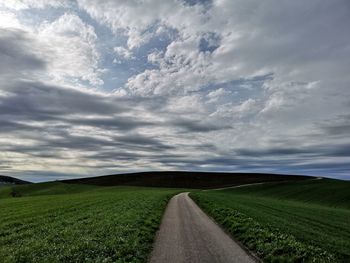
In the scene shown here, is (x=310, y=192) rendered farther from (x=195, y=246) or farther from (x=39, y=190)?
(x=39, y=190)

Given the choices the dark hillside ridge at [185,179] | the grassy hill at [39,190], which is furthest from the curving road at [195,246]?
the dark hillside ridge at [185,179]

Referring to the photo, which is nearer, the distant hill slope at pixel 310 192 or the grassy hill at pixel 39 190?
the distant hill slope at pixel 310 192

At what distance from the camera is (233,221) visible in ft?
84.0

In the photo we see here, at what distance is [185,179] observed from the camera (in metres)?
143

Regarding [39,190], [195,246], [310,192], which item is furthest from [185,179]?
[195,246]

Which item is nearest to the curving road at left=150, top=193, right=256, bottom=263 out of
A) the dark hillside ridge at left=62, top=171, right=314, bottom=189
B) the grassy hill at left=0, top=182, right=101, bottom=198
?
the grassy hill at left=0, top=182, right=101, bottom=198

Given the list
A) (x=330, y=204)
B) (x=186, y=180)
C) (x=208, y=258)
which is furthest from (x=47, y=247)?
(x=186, y=180)

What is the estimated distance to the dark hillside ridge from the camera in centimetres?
13088

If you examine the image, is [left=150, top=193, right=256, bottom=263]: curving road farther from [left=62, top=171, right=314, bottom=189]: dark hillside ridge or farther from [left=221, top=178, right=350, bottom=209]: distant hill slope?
[left=62, top=171, right=314, bottom=189]: dark hillside ridge

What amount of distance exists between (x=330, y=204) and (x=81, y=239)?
65134 mm

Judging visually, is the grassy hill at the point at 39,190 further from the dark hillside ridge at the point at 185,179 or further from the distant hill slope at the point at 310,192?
the distant hill slope at the point at 310,192

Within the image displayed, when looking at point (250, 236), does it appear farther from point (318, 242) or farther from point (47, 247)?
point (47, 247)

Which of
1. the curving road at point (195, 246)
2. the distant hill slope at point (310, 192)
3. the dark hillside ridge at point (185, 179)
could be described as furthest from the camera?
the dark hillside ridge at point (185, 179)

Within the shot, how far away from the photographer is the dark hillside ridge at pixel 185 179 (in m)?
131
